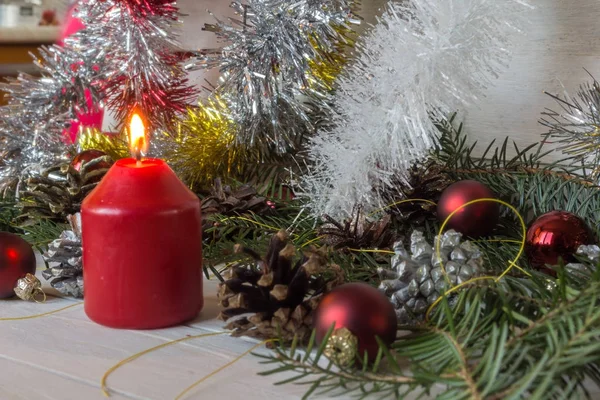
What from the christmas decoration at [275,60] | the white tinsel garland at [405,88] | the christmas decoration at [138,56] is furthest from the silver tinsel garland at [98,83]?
the white tinsel garland at [405,88]

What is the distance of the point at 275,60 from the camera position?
77 centimetres

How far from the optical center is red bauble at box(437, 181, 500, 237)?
0.65 m

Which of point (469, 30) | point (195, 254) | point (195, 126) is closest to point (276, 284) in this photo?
point (195, 254)

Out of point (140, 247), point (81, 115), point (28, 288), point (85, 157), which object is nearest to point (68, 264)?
point (28, 288)

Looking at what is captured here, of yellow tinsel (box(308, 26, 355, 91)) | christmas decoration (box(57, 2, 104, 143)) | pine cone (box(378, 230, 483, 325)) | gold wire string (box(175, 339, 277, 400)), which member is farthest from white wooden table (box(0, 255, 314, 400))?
christmas decoration (box(57, 2, 104, 143))

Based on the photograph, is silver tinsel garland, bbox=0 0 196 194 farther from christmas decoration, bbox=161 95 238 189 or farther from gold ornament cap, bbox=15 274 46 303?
gold ornament cap, bbox=15 274 46 303

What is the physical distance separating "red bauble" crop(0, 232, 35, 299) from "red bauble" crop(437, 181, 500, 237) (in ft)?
1.32

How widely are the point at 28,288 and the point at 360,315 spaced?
1.06ft

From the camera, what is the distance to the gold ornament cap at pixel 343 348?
0.44 m

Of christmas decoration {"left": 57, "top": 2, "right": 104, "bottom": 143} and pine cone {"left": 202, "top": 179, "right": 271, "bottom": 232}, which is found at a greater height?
christmas decoration {"left": 57, "top": 2, "right": 104, "bottom": 143}

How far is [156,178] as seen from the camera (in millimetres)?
538

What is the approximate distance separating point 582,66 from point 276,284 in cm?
50

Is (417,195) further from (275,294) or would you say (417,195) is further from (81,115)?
(81,115)

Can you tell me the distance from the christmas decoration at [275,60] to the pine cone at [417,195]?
143 millimetres
